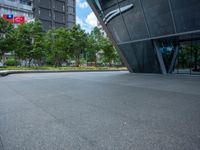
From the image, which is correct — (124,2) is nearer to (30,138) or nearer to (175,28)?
(175,28)

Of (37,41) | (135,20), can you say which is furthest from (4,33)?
(135,20)

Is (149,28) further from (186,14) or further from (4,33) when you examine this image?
(4,33)

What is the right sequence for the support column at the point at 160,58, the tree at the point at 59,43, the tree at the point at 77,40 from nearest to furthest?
the support column at the point at 160,58
the tree at the point at 59,43
the tree at the point at 77,40

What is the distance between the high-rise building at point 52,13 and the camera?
70812 mm

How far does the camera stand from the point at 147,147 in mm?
2959

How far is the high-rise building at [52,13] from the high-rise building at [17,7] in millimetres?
2573

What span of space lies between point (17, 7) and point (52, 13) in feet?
45.0

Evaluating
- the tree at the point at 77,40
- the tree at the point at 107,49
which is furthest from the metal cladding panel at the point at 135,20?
the tree at the point at 107,49

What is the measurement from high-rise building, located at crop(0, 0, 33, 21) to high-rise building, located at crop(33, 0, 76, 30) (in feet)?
8.44

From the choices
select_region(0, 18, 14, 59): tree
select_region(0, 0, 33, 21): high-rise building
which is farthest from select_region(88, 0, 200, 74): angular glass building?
select_region(0, 0, 33, 21): high-rise building

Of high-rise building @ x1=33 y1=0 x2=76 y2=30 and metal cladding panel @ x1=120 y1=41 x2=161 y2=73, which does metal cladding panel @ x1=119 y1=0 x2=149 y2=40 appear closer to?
metal cladding panel @ x1=120 y1=41 x2=161 y2=73

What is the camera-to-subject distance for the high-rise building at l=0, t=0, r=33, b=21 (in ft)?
207

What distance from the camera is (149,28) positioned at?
17484 mm

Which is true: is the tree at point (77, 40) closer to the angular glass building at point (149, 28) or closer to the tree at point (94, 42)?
the tree at point (94, 42)
